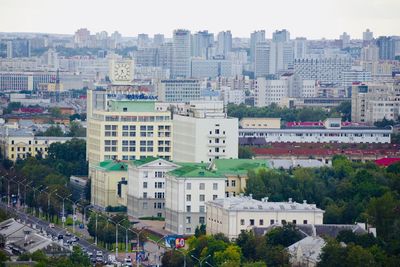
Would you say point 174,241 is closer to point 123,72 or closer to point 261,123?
point 123,72

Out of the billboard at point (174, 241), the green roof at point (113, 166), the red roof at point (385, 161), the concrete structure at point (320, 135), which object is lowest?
the concrete structure at point (320, 135)

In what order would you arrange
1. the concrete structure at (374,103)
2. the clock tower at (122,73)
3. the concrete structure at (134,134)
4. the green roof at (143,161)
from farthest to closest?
the concrete structure at (374,103) → the clock tower at (122,73) → the concrete structure at (134,134) → the green roof at (143,161)

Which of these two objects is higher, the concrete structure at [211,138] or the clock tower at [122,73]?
the clock tower at [122,73]

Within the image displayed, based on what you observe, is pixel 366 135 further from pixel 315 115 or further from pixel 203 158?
pixel 203 158

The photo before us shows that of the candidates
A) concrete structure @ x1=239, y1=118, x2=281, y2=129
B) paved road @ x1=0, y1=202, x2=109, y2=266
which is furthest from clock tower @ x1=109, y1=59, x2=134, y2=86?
paved road @ x1=0, y1=202, x2=109, y2=266

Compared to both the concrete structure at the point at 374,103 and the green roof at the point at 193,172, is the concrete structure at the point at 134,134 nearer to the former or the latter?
the green roof at the point at 193,172

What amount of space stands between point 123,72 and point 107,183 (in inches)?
944

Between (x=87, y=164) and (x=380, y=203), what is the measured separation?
101ft

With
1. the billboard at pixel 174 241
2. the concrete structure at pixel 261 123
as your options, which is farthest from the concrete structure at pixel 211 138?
the concrete structure at pixel 261 123

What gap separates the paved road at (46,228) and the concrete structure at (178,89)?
258 feet

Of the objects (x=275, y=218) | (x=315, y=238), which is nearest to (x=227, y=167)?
(x=275, y=218)

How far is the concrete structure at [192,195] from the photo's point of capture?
73.5 meters

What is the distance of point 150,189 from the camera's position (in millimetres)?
79250

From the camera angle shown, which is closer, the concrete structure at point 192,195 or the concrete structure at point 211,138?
the concrete structure at point 192,195
